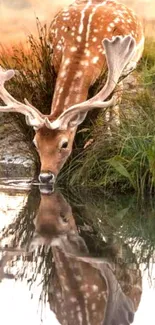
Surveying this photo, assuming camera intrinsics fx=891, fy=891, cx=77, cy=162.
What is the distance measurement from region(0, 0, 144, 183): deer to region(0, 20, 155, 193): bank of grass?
0.13 metres

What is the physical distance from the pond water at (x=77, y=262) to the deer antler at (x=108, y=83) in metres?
1.07

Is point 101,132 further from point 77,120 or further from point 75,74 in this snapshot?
point 75,74

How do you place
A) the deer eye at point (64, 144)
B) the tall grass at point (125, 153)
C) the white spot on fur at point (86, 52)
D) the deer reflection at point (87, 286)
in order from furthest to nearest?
the white spot on fur at point (86, 52) < the deer eye at point (64, 144) < the tall grass at point (125, 153) < the deer reflection at point (87, 286)

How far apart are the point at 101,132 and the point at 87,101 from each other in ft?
1.20

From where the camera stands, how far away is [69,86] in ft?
22.9

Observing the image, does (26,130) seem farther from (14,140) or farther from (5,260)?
(5,260)

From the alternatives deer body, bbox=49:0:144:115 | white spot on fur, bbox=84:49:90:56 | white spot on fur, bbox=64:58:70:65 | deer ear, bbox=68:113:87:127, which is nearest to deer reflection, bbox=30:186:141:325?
deer ear, bbox=68:113:87:127

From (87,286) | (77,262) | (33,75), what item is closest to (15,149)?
(33,75)

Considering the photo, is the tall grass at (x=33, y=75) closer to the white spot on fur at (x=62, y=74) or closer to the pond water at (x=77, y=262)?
the white spot on fur at (x=62, y=74)

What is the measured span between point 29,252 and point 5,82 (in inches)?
155

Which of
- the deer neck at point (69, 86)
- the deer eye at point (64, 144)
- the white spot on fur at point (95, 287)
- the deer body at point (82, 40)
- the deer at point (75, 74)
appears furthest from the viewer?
the deer body at point (82, 40)

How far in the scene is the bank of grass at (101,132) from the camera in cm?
626

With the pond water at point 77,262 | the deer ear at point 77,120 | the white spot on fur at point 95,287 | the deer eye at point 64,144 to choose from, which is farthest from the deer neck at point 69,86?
the white spot on fur at point 95,287

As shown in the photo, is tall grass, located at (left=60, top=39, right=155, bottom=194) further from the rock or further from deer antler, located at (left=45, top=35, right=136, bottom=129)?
the rock
